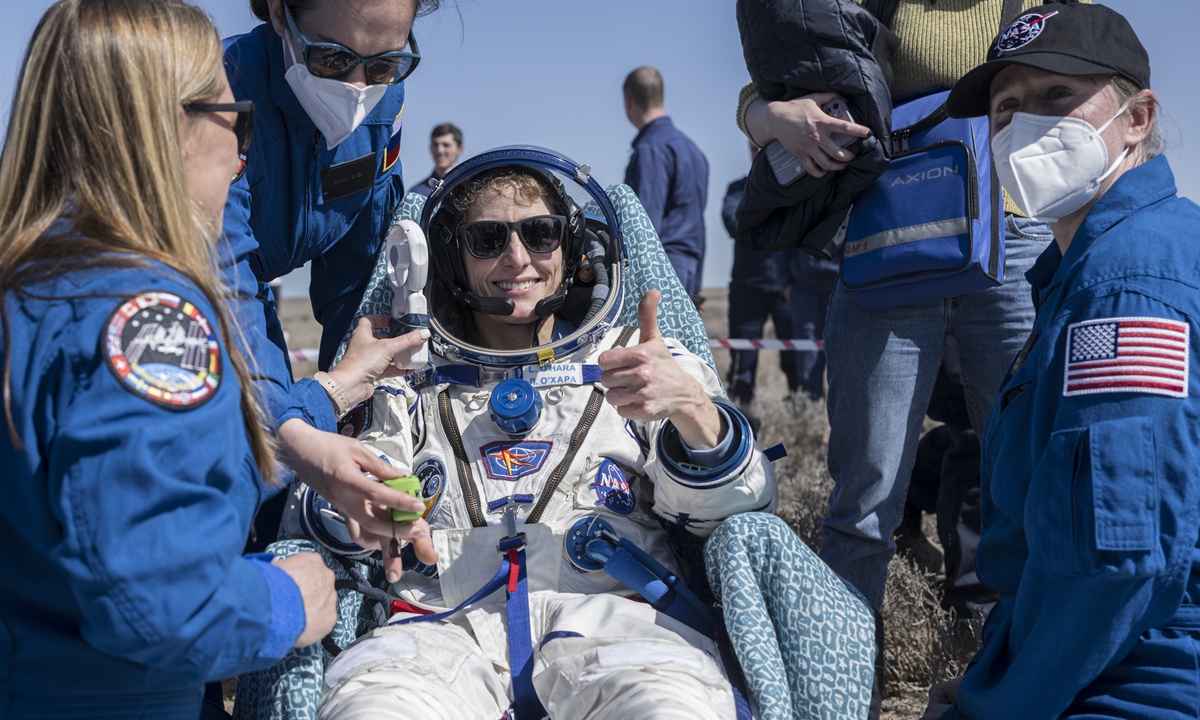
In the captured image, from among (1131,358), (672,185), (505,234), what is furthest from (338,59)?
(672,185)

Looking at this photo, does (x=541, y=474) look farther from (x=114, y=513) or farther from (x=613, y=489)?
(x=114, y=513)

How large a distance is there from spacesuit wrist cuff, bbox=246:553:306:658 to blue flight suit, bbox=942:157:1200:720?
1.26m

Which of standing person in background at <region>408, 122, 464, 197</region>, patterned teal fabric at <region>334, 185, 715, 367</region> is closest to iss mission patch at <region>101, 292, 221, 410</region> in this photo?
patterned teal fabric at <region>334, 185, 715, 367</region>

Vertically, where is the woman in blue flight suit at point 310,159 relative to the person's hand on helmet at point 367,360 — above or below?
above

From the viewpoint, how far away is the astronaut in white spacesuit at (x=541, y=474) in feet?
7.10

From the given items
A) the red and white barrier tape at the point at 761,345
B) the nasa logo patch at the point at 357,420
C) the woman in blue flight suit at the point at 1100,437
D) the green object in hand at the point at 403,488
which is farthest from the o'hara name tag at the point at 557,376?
the red and white barrier tape at the point at 761,345

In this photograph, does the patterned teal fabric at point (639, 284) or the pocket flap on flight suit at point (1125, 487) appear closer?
the pocket flap on flight suit at point (1125, 487)

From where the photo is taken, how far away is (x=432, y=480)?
261 cm

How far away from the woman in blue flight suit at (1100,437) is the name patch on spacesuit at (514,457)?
106cm

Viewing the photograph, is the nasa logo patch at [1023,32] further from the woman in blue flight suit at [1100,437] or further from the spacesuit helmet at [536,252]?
the spacesuit helmet at [536,252]

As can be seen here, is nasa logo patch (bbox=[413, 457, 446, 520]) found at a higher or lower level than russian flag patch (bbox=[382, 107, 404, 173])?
lower

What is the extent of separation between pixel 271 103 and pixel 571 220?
2.80ft

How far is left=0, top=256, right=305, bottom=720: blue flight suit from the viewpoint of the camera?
1.30 metres

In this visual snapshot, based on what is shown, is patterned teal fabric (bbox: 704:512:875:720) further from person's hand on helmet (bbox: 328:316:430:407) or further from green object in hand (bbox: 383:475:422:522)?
person's hand on helmet (bbox: 328:316:430:407)
